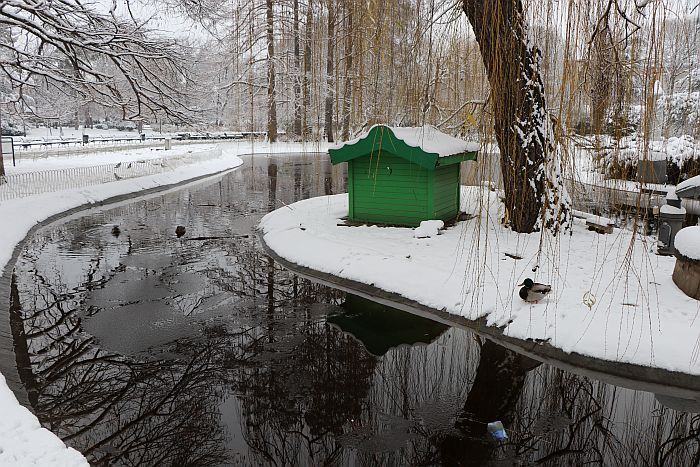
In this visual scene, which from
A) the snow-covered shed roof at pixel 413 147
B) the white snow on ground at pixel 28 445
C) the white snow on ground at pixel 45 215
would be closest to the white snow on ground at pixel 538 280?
the snow-covered shed roof at pixel 413 147

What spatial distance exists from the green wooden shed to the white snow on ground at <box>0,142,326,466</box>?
189cm

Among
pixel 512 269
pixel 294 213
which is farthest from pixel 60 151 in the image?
pixel 512 269

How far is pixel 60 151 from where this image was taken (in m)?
34.7

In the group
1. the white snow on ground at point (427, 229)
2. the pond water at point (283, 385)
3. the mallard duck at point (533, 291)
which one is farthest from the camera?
the white snow on ground at point (427, 229)

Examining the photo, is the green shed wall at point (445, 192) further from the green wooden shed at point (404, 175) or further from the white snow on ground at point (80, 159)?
the white snow on ground at point (80, 159)

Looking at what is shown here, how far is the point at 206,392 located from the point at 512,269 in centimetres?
592

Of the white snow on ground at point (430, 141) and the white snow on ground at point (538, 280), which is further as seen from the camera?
the white snow on ground at point (430, 141)

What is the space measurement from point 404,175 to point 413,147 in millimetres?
1108

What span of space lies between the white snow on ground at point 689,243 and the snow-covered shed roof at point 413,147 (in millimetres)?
4975

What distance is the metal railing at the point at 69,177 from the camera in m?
20.5

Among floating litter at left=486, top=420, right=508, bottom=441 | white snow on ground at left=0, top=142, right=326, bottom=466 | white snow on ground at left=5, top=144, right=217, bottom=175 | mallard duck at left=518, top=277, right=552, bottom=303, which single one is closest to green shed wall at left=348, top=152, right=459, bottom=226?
white snow on ground at left=0, top=142, right=326, bottom=466

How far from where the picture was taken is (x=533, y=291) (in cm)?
910

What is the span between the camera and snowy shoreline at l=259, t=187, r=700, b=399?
25.8 feet

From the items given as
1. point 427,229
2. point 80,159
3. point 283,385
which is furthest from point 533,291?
point 80,159
